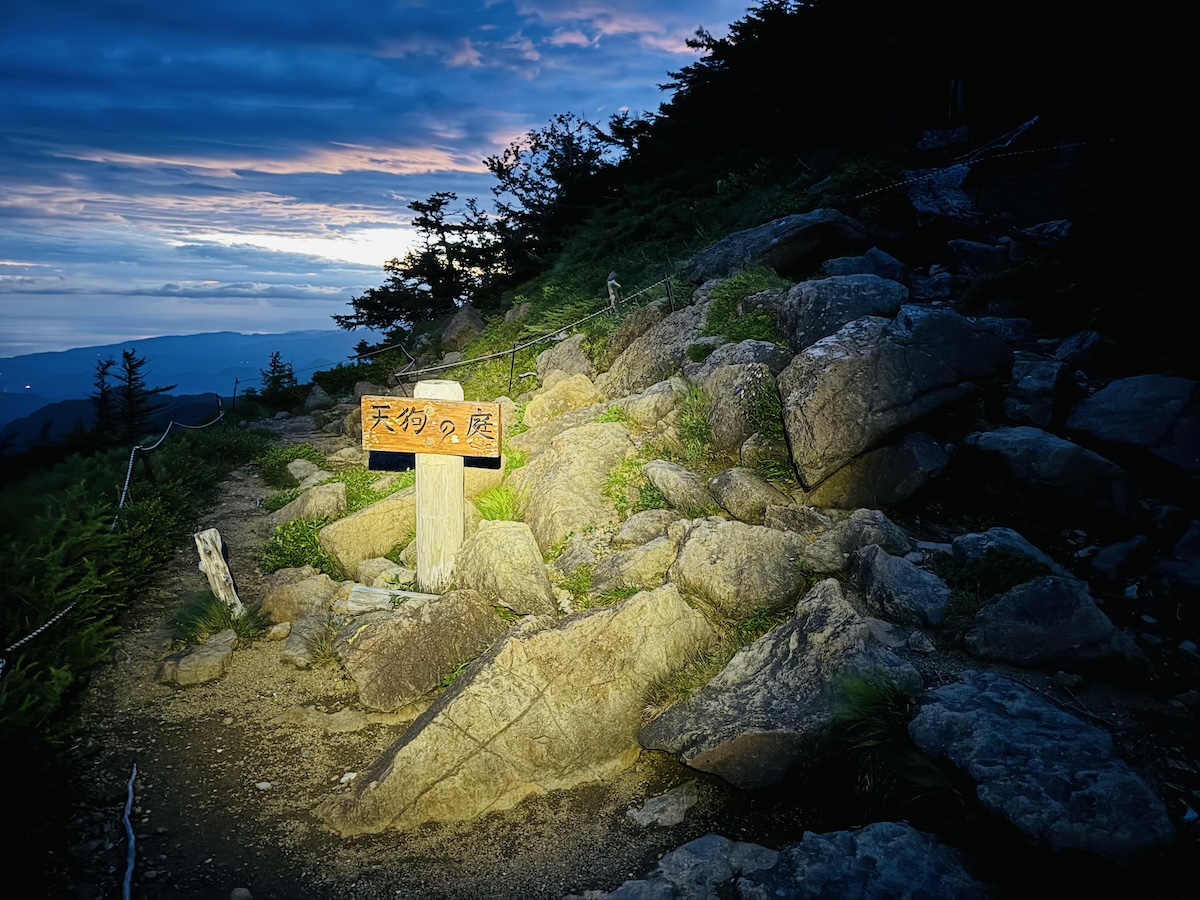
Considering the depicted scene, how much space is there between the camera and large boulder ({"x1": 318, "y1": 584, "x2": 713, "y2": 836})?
4.74 meters

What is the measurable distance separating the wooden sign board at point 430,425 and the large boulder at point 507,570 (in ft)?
3.15

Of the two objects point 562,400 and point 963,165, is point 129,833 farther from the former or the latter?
point 963,165

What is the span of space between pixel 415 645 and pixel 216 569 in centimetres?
284

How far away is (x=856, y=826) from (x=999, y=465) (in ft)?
14.1

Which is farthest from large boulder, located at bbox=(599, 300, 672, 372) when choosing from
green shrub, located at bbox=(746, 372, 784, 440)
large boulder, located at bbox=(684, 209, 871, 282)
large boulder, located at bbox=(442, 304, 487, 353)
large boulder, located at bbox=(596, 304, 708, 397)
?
large boulder, located at bbox=(442, 304, 487, 353)

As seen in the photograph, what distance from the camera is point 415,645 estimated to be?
20.6ft

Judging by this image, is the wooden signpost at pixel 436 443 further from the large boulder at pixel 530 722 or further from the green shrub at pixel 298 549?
the large boulder at pixel 530 722

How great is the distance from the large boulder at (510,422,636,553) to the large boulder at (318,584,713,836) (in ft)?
6.95

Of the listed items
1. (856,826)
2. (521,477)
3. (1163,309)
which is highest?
(1163,309)

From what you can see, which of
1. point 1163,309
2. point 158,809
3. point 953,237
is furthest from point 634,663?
point 953,237

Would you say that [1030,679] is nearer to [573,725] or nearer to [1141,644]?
[1141,644]

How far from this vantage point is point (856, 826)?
162 inches

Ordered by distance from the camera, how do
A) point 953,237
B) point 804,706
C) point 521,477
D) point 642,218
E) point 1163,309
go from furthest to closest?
point 642,218
point 953,237
point 521,477
point 1163,309
point 804,706

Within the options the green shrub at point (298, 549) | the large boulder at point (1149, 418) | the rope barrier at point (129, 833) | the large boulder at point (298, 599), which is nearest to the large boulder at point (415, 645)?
the large boulder at point (298, 599)
